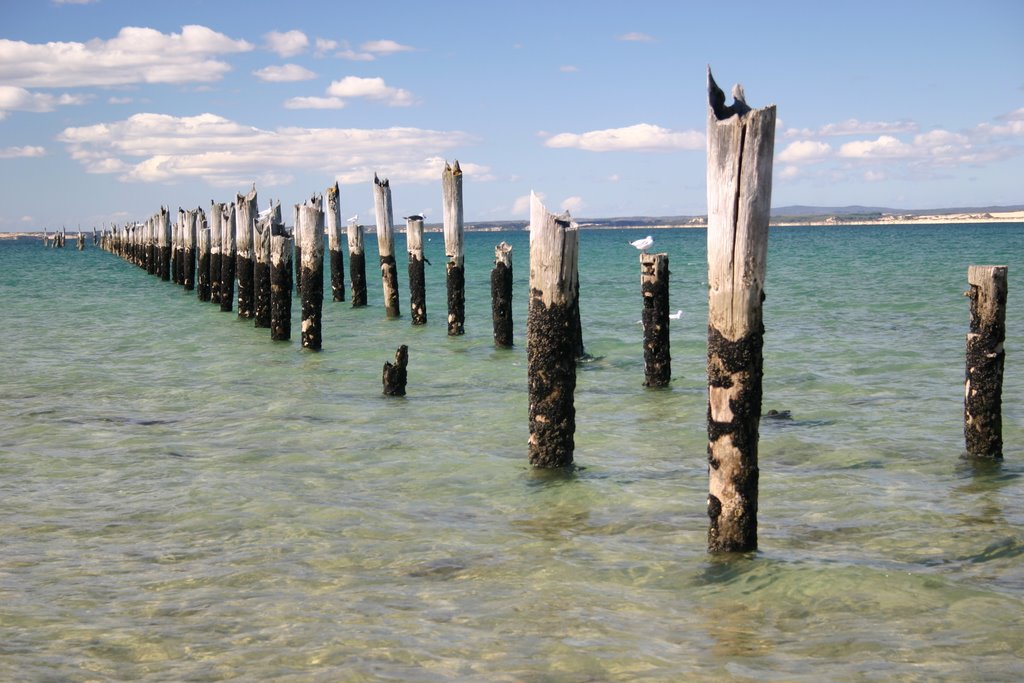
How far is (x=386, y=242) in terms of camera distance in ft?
75.8

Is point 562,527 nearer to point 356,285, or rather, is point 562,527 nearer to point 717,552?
point 717,552

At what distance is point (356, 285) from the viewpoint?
26375 mm

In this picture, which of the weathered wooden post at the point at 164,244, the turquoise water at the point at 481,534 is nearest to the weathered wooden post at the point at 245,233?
the turquoise water at the point at 481,534

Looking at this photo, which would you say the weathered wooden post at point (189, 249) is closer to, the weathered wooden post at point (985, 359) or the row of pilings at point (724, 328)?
the row of pilings at point (724, 328)

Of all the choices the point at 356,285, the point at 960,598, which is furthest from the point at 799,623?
the point at 356,285

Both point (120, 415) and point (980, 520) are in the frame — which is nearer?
point (980, 520)

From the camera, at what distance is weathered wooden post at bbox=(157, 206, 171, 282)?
140ft

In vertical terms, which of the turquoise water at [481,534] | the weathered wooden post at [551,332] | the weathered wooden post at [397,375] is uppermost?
the weathered wooden post at [551,332]

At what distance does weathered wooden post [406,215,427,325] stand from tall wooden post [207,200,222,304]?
24.4 feet

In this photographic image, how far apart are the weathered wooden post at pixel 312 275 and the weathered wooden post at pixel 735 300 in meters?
11.7

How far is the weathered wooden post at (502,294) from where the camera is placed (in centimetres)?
1703

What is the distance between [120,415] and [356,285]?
1453cm

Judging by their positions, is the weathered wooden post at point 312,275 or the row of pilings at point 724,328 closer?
the row of pilings at point 724,328

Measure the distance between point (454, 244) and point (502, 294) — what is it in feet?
9.60
